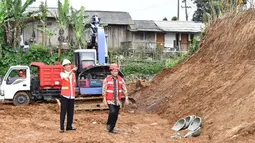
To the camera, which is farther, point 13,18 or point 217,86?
point 13,18

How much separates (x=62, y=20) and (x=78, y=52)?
12.3 m

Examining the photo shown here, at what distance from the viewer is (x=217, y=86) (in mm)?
13219

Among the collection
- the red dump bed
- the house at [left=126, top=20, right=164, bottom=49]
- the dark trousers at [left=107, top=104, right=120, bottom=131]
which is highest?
the house at [left=126, top=20, right=164, bottom=49]

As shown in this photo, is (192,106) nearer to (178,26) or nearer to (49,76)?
(49,76)

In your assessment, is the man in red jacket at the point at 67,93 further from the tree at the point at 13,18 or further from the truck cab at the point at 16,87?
the tree at the point at 13,18

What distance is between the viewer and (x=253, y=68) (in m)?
12.5

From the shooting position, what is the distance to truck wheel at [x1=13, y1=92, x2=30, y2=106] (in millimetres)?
18203

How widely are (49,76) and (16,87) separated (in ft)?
4.81

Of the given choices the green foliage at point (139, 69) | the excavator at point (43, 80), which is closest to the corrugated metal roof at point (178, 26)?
the green foliage at point (139, 69)

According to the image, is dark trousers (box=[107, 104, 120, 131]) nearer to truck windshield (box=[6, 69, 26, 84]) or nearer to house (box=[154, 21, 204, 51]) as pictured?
truck windshield (box=[6, 69, 26, 84])

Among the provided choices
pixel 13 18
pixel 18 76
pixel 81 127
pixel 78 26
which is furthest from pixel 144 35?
pixel 81 127

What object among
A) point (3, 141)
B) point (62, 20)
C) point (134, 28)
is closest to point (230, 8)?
point (3, 141)

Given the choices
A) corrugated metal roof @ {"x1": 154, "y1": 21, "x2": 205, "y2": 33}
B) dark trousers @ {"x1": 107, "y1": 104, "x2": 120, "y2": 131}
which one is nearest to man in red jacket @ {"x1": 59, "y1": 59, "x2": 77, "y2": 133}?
dark trousers @ {"x1": 107, "y1": 104, "x2": 120, "y2": 131}

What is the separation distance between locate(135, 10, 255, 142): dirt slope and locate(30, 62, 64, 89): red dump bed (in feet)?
12.1
